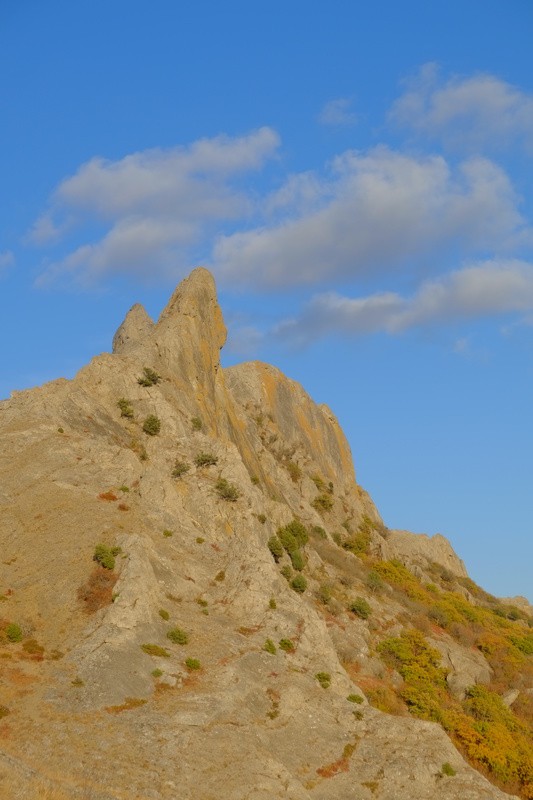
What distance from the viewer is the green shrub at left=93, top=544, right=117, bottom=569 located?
143 feet

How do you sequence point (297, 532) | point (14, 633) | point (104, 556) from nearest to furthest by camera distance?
point (14, 633), point (104, 556), point (297, 532)

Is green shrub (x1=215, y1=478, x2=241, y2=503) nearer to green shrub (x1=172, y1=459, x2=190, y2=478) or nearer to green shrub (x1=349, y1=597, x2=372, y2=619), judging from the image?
green shrub (x1=172, y1=459, x2=190, y2=478)

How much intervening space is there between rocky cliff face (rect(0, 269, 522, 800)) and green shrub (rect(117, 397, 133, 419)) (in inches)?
6.3

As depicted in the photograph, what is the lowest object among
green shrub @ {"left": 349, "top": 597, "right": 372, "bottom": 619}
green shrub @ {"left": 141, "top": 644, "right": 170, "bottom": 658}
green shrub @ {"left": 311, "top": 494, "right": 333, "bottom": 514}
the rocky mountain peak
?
green shrub @ {"left": 141, "top": 644, "right": 170, "bottom": 658}

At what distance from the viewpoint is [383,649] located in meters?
64.9

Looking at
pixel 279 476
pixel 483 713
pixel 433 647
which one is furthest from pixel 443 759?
pixel 279 476

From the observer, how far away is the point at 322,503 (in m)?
106

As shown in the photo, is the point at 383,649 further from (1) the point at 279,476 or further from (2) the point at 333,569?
(1) the point at 279,476

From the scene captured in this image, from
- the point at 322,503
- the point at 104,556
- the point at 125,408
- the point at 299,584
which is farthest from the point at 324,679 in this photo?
the point at 322,503

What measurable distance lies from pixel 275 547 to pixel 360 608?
432 inches

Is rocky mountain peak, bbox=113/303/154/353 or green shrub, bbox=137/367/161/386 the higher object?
rocky mountain peak, bbox=113/303/154/353

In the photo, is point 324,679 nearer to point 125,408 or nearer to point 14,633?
point 14,633

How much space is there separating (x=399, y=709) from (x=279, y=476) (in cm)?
5000

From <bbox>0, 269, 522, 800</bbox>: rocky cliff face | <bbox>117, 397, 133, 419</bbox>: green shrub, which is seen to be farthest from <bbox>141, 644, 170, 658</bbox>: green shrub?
<bbox>117, 397, 133, 419</bbox>: green shrub
